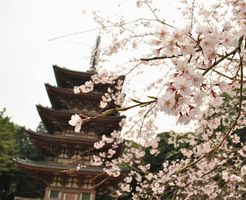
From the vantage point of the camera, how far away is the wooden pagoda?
12.3 meters

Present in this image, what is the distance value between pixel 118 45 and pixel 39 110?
361 inches

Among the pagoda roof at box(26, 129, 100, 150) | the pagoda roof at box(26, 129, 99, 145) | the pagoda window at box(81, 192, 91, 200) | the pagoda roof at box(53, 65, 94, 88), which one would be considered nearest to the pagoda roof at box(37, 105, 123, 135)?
the pagoda roof at box(26, 129, 100, 150)

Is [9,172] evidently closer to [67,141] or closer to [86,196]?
[67,141]

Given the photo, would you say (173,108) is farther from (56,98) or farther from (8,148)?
(8,148)

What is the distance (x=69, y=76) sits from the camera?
15656 millimetres

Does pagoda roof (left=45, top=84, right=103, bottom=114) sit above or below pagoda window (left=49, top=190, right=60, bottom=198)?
above

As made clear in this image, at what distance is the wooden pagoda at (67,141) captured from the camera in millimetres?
12258

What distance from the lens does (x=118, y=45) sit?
5.52 m

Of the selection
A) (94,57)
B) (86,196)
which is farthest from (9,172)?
(94,57)

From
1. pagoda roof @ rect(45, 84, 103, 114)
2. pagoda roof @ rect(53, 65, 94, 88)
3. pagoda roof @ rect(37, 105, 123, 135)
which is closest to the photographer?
pagoda roof @ rect(37, 105, 123, 135)

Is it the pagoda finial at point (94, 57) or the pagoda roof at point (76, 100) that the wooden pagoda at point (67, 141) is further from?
the pagoda finial at point (94, 57)

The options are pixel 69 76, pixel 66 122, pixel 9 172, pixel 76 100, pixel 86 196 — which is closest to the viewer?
pixel 86 196

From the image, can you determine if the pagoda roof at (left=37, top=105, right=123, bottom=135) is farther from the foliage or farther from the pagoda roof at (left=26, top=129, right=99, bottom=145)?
the foliage

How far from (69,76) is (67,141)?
4.08 meters
